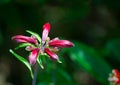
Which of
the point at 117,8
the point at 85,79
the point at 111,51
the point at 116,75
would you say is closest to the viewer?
the point at 116,75

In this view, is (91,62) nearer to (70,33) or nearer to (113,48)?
(113,48)

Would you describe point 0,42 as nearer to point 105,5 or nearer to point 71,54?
point 71,54

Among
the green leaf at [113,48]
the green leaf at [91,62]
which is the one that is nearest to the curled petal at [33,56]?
the green leaf at [91,62]

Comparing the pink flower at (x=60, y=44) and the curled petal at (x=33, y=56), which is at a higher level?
the pink flower at (x=60, y=44)

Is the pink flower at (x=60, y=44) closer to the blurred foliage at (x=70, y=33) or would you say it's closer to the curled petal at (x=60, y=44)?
the curled petal at (x=60, y=44)

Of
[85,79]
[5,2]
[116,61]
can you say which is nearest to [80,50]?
[116,61]

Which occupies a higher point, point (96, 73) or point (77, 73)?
point (77, 73)

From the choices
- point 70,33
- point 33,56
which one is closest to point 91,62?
point 70,33

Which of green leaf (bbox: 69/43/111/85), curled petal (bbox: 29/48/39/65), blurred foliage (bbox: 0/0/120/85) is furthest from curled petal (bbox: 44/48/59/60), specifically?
green leaf (bbox: 69/43/111/85)
